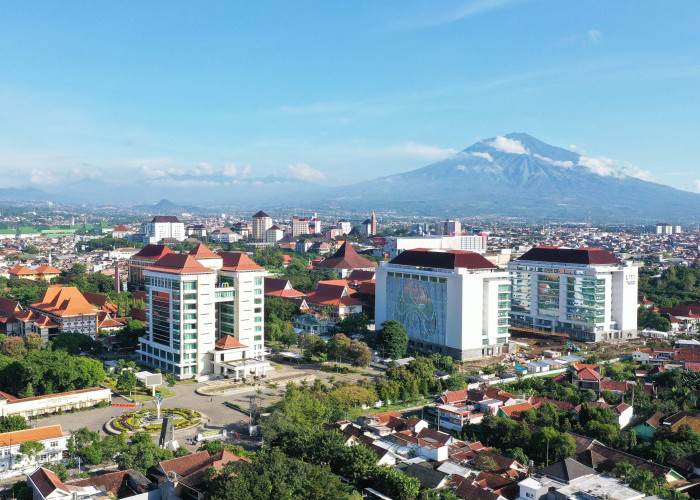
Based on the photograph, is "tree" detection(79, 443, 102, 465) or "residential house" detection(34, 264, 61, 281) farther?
"residential house" detection(34, 264, 61, 281)

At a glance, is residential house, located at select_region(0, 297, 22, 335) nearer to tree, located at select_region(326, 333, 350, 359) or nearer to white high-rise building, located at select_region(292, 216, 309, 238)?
tree, located at select_region(326, 333, 350, 359)

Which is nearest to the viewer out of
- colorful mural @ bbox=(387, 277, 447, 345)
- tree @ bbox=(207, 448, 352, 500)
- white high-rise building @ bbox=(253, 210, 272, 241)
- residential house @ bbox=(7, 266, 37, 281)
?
tree @ bbox=(207, 448, 352, 500)

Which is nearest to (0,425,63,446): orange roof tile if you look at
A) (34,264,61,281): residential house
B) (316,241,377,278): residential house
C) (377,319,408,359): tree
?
(377,319,408,359): tree

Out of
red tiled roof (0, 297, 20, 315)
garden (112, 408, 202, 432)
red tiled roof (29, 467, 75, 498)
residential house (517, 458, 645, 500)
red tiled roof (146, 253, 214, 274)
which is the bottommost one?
garden (112, 408, 202, 432)

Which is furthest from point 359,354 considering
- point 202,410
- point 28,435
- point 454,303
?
point 28,435

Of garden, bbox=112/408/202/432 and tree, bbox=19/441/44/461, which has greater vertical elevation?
tree, bbox=19/441/44/461

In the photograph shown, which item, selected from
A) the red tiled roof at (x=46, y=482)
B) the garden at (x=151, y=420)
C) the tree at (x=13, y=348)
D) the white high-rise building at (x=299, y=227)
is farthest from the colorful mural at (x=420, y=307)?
→ the white high-rise building at (x=299, y=227)
